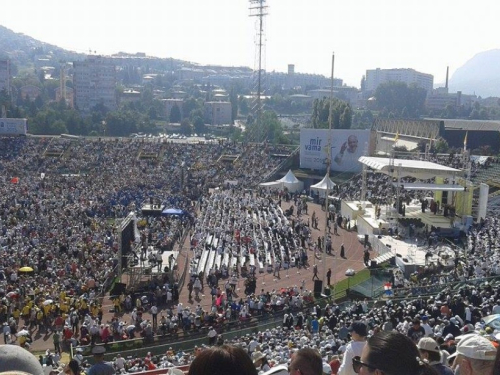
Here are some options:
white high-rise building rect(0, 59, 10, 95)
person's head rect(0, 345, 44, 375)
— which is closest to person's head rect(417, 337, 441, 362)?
person's head rect(0, 345, 44, 375)

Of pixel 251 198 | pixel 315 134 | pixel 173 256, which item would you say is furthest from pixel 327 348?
pixel 315 134

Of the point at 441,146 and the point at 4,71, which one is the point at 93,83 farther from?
the point at 441,146

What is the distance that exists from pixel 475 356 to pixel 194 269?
61.6 ft

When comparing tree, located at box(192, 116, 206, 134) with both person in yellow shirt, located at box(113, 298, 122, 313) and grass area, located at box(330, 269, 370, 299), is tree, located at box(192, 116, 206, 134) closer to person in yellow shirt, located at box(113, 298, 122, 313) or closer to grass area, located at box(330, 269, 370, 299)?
grass area, located at box(330, 269, 370, 299)

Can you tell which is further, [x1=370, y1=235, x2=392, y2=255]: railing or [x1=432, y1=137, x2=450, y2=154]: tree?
[x1=432, y1=137, x2=450, y2=154]: tree

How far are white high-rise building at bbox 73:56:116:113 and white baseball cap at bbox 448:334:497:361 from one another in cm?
14771

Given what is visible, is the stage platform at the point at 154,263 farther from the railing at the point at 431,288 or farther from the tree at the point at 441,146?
the tree at the point at 441,146

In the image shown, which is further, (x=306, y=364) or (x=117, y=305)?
(x=117, y=305)

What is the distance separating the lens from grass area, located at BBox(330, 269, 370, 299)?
1930 centimetres

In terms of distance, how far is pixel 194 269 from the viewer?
72.0 feet

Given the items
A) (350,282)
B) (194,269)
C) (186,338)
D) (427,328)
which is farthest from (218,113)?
(427,328)

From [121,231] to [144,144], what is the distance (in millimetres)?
35517

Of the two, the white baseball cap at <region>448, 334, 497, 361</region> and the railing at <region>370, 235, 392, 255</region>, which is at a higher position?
the white baseball cap at <region>448, 334, 497, 361</region>

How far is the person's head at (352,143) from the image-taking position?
45.3 m
